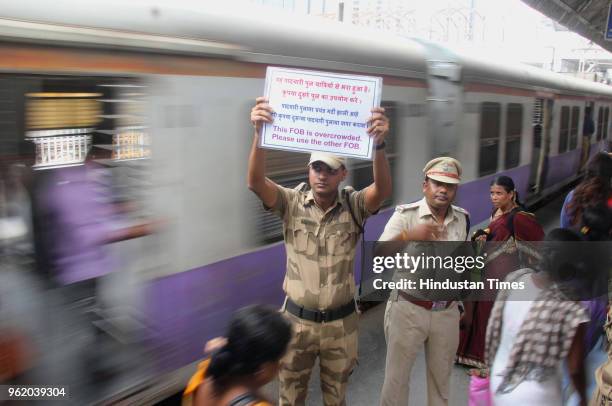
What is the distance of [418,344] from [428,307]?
224mm

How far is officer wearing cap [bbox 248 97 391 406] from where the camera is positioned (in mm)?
2850

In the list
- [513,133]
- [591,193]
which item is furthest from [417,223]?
[513,133]

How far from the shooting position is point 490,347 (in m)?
2.53

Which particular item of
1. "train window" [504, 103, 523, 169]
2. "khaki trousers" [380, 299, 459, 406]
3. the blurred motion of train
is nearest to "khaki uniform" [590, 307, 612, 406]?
"khaki trousers" [380, 299, 459, 406]

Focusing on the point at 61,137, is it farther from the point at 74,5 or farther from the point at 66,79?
the point at 74,5

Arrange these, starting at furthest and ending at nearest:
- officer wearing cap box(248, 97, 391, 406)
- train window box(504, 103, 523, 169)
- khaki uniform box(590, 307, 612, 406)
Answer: train window box(504, 103, 523, 169)
officer wearing cap box(248, 97, 391, 406)
khaki uniform box(590, 307, 612, 406)

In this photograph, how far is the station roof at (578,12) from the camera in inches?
423

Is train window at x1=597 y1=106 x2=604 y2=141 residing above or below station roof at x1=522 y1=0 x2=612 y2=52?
below

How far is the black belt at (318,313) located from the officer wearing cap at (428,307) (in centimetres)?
45

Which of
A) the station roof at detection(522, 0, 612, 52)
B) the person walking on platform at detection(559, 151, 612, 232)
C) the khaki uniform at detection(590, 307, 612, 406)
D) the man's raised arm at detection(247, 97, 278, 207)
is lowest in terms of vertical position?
the khaki uniform at detection(590, 307, 612, 406)

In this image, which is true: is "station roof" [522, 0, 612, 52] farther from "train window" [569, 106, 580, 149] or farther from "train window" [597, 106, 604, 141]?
"train window" [597, 106, 604, 141]

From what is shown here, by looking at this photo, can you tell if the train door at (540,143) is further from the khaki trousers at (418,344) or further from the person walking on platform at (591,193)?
the khaki trousers at (418,344)

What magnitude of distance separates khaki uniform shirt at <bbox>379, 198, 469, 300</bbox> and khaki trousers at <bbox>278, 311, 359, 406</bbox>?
1.36 ft

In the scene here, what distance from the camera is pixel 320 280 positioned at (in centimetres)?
287
